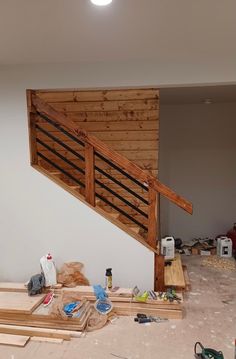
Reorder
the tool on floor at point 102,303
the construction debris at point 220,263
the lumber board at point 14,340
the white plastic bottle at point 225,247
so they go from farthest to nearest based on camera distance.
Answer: the white plastic bottle at point 225,247
the construction debris at point 220,263
the tool on floor at point 102,303
the lumber board at point 14,340

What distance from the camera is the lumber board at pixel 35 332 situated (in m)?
2.39

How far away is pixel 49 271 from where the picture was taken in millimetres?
3008

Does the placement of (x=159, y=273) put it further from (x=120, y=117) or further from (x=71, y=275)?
(x=120, y=117)

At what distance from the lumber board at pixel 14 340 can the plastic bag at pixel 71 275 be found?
70 centimetres

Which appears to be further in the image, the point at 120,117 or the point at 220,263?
the point at 220,263

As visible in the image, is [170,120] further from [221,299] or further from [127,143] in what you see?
[221,299]

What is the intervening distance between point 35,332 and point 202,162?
144 inches

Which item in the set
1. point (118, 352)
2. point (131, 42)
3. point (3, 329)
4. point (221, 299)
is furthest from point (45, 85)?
point (221, 299)

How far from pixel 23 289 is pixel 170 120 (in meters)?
3.49

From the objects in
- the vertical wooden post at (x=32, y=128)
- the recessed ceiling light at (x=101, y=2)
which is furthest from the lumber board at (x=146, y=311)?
the recessed ceiling light at (x=101, y=2)

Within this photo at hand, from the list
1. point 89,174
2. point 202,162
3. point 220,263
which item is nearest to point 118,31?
point 89,174

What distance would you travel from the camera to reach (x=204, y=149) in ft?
16.1

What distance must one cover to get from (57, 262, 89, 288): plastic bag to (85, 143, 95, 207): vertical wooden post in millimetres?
708

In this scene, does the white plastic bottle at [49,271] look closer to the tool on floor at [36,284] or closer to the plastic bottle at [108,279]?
the tool on floor at [36,284]
